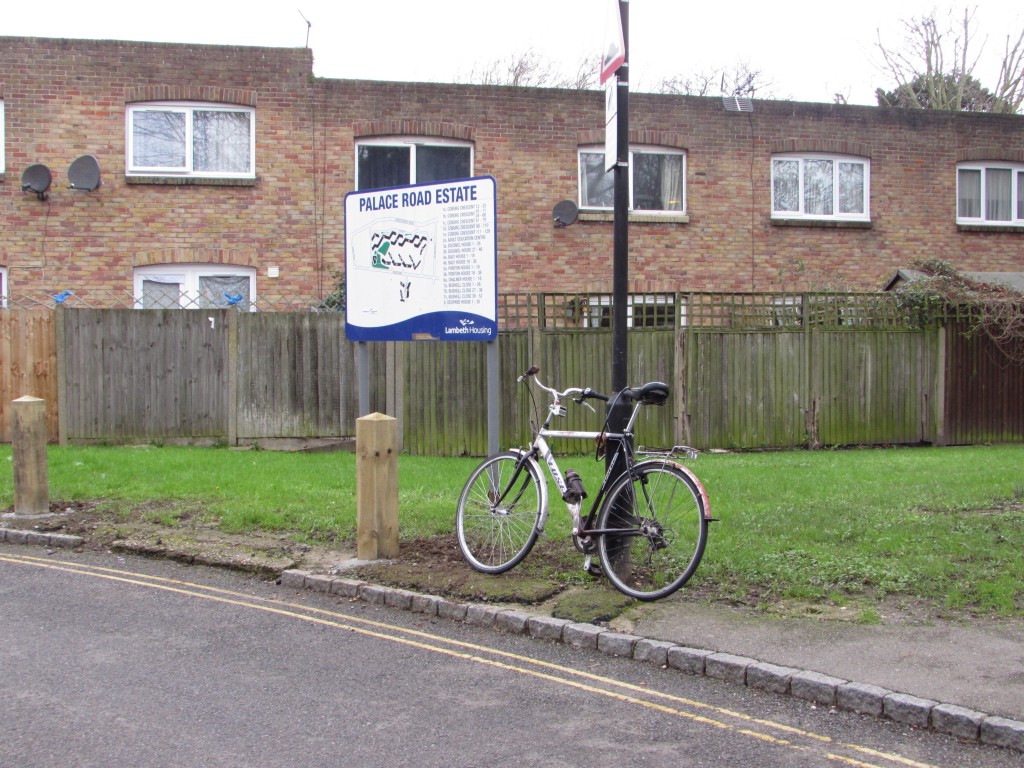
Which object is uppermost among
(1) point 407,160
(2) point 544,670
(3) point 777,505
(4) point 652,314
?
(1) point 407,160

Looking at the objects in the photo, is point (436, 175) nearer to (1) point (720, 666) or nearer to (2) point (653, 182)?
(2) point (653, 182)

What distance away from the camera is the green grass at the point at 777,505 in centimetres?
641

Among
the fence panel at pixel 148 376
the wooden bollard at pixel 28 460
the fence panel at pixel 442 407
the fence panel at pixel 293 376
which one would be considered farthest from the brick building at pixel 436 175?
the wooden bollard at pixel 28 460

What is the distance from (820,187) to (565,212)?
5.17 m

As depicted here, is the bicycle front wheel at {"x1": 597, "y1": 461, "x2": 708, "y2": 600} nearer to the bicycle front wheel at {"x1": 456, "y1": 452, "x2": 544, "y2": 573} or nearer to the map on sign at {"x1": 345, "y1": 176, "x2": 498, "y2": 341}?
the bicycle front wheel at {"x1": 456, "y1": 452, "x2": 544, "y2": 573}

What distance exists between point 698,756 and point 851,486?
6.57 m

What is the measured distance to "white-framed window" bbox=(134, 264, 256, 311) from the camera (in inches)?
651

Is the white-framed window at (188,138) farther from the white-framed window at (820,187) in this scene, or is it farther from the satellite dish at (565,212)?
the white-framed window at (820,187)

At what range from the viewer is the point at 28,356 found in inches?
535

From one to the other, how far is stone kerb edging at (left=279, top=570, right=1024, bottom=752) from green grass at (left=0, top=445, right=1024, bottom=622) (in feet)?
3.47

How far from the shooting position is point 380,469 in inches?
287

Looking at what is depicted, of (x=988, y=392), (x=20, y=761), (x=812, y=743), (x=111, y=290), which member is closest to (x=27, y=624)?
(x=20, y=761)

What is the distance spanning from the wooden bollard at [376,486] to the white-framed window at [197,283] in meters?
9.79

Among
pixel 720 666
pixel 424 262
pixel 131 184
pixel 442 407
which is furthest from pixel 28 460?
pixel 131 184
